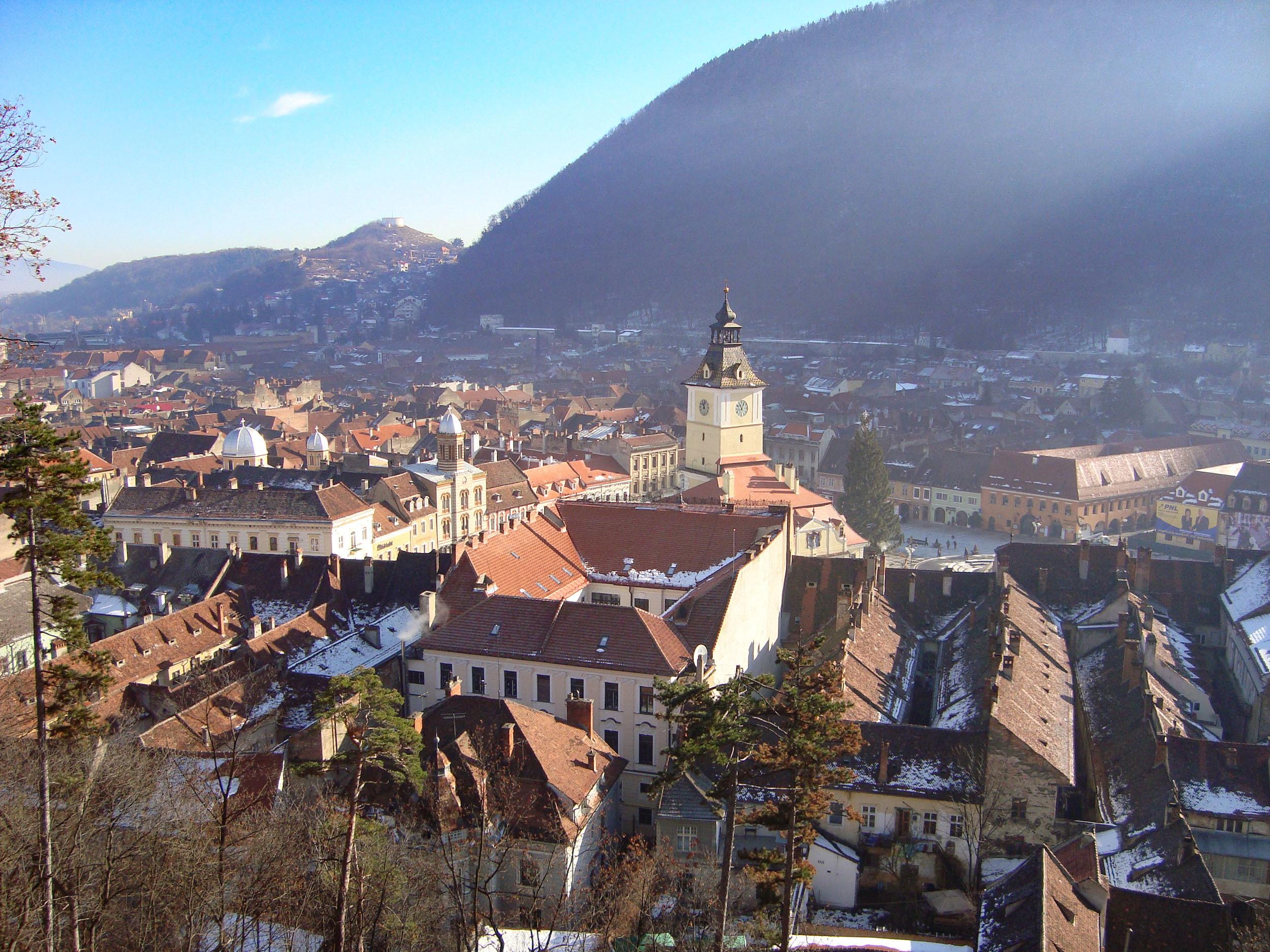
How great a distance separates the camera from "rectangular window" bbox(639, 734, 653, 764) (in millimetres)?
33469

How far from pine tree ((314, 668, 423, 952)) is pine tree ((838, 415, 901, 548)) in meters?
52.9

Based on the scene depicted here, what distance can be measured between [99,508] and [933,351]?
142597mm

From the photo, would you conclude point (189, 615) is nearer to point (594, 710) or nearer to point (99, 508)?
point (594, 710)

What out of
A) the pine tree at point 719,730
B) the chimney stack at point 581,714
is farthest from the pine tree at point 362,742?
the chimney stack at point 581,714

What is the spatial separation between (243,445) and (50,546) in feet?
215

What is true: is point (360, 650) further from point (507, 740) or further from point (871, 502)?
point (871, 502)

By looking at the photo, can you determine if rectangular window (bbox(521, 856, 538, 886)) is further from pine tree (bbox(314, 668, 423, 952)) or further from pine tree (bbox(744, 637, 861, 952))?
pine tree (bbox(744, 637, 861, 952))

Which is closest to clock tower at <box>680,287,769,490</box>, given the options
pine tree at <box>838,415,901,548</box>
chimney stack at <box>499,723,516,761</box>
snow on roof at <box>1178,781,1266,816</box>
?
pine tree at <box>838,415,901,548</box>

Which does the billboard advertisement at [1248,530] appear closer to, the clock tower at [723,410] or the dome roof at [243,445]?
the clock tower at [723,410]

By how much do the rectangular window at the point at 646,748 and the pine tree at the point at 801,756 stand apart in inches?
488

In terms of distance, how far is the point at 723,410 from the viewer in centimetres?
7194

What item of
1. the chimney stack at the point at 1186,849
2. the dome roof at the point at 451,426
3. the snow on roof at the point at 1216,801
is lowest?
the snow on roof at the point at 1216,801

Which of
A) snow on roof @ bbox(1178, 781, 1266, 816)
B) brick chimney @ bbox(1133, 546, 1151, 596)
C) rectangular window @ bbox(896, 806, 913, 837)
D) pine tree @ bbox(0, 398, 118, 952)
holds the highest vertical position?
pine tree @ bbox(0, 398, 118, 952)

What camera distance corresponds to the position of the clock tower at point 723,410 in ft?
236
